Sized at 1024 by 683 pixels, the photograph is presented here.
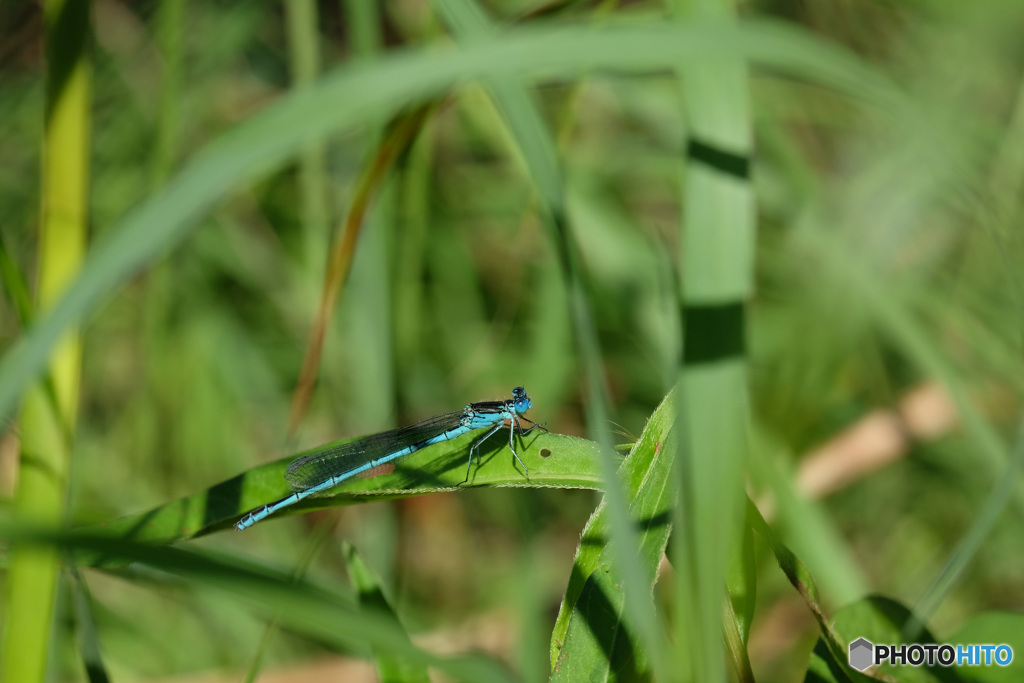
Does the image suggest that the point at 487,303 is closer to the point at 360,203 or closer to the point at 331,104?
the point at 360,203

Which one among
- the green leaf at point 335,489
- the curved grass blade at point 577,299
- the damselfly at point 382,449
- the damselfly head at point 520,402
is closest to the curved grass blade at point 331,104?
the curved grass blade at point 577,299

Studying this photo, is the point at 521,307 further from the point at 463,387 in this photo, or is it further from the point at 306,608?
the point at 306,608

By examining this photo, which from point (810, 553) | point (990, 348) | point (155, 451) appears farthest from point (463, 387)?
point (990, 348)

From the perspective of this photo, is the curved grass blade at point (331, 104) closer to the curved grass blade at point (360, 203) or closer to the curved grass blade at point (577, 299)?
the curved grass blade at point (577, 299)

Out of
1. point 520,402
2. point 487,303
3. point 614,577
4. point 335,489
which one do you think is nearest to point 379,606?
point 335,489

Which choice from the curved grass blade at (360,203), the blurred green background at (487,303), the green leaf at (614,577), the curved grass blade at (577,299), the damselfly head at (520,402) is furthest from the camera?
the blurred green background at (487,303)

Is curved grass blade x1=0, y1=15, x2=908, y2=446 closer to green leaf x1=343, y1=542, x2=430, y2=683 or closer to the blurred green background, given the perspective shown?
green leaf x1=343, y1=542, x2=430, y2=683
